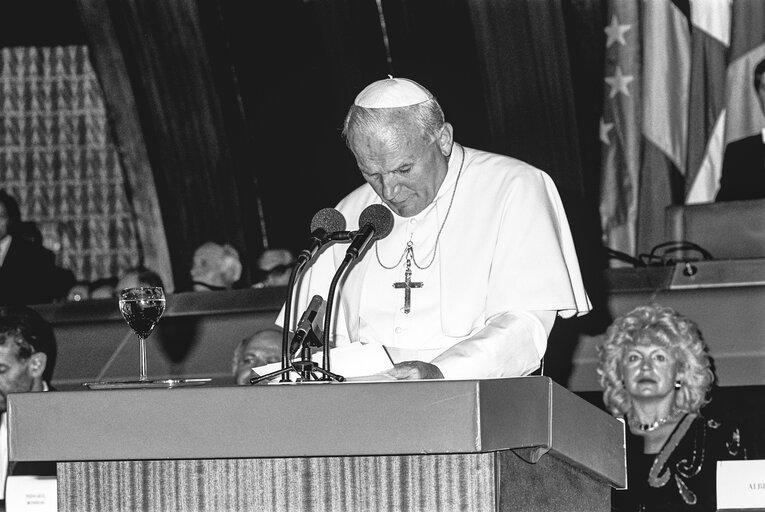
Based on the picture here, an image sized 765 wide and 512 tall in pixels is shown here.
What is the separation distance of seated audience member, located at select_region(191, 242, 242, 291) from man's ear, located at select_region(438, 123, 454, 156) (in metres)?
4.34

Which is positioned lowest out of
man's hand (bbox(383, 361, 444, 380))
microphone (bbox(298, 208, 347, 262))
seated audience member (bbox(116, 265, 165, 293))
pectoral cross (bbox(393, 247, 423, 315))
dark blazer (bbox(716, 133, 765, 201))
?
man's hand (bbox(383, 361, 444, 380))

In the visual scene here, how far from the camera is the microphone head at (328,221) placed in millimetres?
2439

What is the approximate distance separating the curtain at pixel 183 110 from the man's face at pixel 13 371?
15.9 feet

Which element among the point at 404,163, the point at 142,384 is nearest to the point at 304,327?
the point at 142,384

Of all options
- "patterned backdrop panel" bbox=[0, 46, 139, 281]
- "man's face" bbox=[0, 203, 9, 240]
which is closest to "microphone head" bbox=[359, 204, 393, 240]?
"man's face" bbox=[0, 203, 9, 240]

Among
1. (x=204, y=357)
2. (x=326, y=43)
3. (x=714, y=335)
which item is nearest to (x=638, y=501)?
(x=714, y=335)

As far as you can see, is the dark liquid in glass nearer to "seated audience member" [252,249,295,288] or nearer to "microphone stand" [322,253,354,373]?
"microphone stand" [322,253,354,373]

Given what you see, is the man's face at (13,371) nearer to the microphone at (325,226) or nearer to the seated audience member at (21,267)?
the seated audience member at (21,267)

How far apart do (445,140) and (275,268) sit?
381cm

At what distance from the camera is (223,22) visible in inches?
394

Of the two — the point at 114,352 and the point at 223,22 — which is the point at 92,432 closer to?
the point at 114,352

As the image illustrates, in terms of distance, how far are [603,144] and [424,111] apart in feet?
20.3

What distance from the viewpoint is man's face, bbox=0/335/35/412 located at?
4.97 m

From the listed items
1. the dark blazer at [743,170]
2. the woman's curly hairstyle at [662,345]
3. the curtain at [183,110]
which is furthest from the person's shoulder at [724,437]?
the curtain at [183,110]
